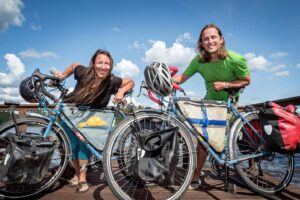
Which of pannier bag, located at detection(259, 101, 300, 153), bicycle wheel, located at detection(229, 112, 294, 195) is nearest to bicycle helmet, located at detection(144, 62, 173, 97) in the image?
bicycle wheel, located at detection(229, 112, 294, 195)

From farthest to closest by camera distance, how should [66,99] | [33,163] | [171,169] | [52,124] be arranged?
[66,99]
[52,124]
[33,163]
[171,169]

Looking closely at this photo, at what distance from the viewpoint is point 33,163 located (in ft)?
6.82

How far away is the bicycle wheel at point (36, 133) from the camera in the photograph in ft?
7.24

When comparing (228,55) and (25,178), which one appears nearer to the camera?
(25,178)

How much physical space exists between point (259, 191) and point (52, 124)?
2204 millimetres

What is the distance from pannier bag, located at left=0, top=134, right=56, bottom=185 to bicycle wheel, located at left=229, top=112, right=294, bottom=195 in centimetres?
182

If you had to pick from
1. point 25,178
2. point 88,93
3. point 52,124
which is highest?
point 88,93

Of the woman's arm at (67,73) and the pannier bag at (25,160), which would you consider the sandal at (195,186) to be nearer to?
the pannier bag at (25,160)

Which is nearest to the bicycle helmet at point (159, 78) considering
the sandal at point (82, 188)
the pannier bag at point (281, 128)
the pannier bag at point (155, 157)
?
the pannier bag at point (155, 157)

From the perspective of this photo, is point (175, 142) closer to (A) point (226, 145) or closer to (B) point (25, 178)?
(A) point (226, 145)

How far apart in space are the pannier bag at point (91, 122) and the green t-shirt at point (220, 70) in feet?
3.87

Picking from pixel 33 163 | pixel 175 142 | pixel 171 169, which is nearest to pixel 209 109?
pixel 175 142

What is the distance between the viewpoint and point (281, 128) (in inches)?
86.7

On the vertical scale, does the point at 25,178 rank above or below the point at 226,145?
below
